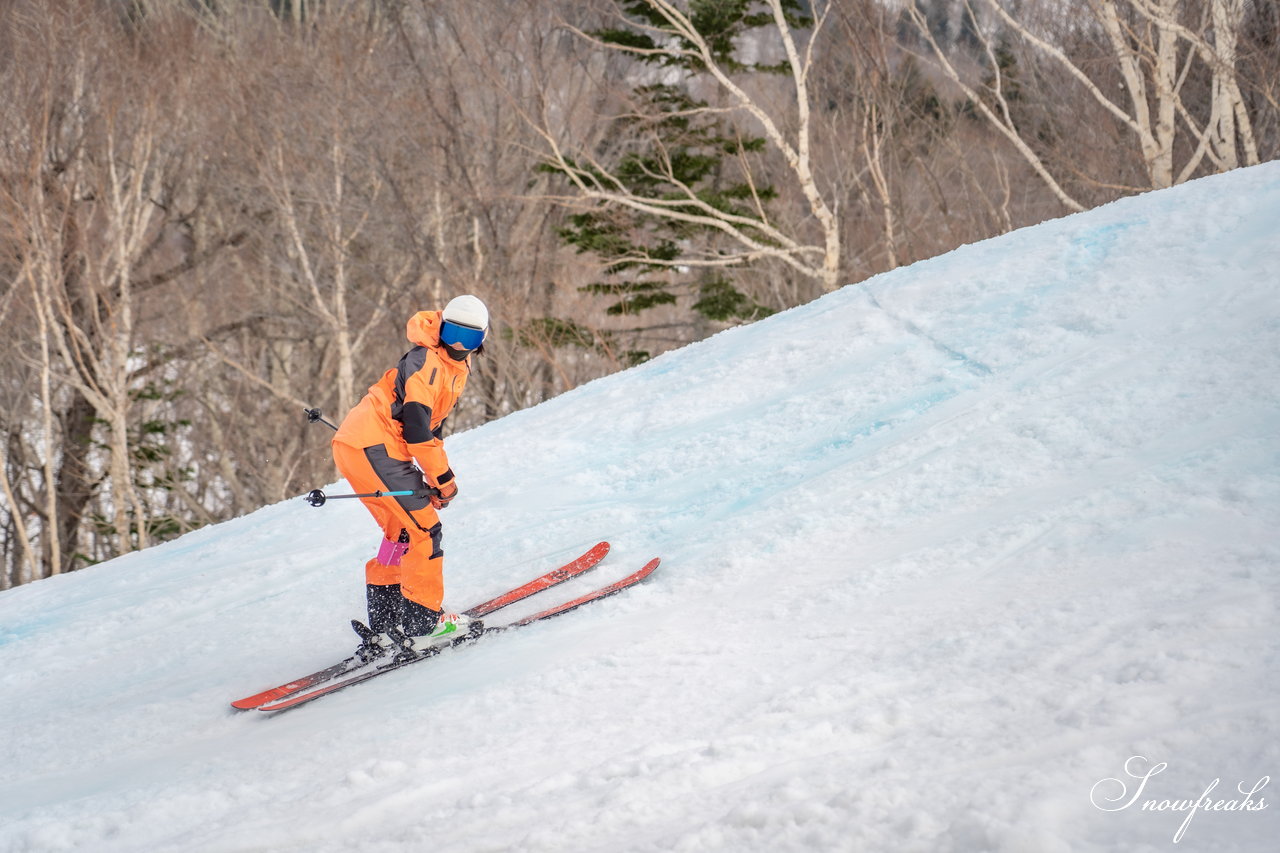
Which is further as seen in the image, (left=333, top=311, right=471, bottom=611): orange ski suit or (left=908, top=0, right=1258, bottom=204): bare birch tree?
(left=908, top=0, right=1258, bottom=204): bare birch tree

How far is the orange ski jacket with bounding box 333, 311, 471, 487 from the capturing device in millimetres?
4070

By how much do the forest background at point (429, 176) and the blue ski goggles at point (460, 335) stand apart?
7.57m

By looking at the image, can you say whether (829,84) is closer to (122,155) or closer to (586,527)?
(122,155)

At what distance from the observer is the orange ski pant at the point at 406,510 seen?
414cm

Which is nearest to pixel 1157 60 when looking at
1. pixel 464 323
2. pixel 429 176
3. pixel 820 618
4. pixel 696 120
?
pixel 696 120

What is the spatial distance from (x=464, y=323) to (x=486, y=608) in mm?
1463

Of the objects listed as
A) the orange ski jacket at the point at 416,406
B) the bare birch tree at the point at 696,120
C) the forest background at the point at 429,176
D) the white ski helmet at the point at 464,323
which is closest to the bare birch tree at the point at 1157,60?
the forest background at the point at 429,176

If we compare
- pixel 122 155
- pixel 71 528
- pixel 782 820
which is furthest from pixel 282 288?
pixel 782 820

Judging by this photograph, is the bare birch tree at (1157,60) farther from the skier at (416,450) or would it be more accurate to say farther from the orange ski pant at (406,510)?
the orange ski pant at (406,510)

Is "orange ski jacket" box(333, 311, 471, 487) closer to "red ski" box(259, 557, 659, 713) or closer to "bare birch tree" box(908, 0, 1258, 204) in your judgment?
"red ski" box(259, 557, 659, 713)

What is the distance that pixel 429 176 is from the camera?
1616 cm

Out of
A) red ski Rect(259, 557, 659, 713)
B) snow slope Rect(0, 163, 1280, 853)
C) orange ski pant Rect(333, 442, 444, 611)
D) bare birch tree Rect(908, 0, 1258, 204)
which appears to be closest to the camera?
snow slope Rect(0, 163, 1280, 853)

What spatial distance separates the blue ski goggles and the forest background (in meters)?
7.57

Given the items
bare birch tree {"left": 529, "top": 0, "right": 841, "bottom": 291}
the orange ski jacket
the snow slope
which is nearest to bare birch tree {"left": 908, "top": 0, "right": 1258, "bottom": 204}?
bare birch tree {"left": 529, "top": 0, "right": 841, "bottom": 291}
